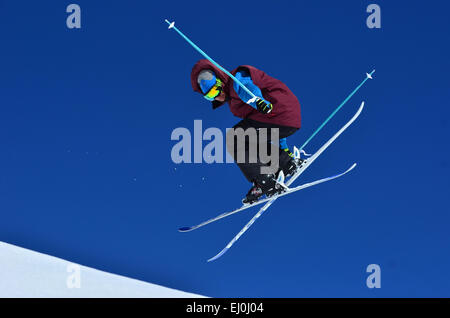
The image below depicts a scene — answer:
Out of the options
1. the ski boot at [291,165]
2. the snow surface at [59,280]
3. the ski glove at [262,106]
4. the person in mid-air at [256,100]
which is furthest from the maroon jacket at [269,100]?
the snow surface at [59,280]

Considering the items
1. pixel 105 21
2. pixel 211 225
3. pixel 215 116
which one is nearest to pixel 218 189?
pixel 211 225

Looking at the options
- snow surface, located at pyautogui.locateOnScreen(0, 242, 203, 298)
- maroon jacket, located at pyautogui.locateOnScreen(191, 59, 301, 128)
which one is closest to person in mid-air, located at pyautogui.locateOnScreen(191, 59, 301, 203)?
maroon jacket, located at pyautogui.locateOnScreen(191, 59, 301, 128)

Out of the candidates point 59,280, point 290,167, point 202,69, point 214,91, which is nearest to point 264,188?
point 290,167

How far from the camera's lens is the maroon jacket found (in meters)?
2.32

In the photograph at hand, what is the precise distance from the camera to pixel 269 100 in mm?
2352

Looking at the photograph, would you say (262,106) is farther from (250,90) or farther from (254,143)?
(254,143)

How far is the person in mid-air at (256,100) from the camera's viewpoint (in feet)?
7.38

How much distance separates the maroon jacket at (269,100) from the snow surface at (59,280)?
1445 millimetres

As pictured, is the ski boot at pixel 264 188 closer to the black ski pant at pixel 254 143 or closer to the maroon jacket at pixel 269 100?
the black ski pant at pixel 254 143

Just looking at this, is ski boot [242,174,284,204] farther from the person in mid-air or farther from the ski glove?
the ski glove

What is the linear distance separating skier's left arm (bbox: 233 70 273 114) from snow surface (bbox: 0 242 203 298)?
155cm

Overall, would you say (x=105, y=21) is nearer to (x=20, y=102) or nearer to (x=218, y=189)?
(x=20, y=102)

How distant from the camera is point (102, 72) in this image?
128 inches

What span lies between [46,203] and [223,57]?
58.5 inches
